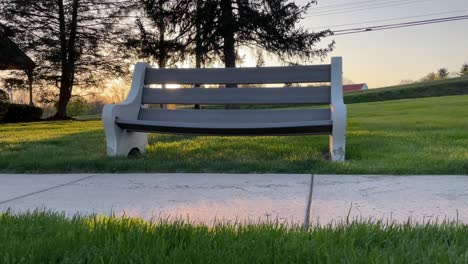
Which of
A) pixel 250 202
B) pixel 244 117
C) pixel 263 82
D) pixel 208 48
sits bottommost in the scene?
pixel 250 202

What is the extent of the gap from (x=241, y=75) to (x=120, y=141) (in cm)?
135

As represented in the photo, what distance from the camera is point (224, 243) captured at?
1.63 meters

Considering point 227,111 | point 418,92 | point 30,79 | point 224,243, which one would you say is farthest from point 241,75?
point 418,92

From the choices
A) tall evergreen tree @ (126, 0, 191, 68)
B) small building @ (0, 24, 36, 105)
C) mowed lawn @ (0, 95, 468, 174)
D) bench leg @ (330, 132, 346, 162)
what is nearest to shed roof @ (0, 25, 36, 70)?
small building @ (0, 24, 36, 105)

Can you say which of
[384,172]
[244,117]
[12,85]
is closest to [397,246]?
[384,172]

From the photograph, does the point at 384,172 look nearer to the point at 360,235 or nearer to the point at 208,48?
the point at 360,235

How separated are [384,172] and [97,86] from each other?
74.7 feet

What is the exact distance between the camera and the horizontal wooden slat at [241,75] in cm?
434

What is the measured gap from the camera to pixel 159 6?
1664cm

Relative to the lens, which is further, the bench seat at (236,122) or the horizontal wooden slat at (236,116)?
the horizontal wooden slat at (236,116)

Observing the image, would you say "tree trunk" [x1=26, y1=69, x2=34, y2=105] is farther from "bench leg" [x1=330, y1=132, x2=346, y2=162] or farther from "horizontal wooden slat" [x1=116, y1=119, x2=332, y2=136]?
"bench leg" [x1=330, y1=132, x2=346, y2=162]

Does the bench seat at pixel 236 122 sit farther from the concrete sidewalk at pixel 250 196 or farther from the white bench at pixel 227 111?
the concrete sidewalk at pixel 250 196

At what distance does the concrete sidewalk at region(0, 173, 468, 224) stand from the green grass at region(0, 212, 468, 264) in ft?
0.94

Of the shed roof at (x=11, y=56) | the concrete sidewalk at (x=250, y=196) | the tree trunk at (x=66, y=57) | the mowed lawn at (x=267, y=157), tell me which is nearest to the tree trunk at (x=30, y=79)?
the shed roof at (x=11, y=56)
